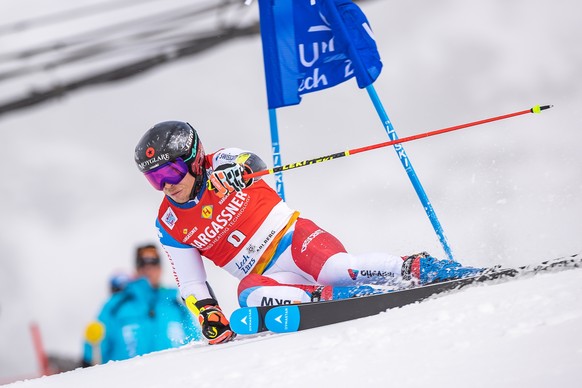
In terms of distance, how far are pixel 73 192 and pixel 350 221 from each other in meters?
9.54

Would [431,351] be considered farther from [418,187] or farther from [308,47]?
[308,47]

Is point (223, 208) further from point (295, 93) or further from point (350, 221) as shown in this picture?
point (350, 221)

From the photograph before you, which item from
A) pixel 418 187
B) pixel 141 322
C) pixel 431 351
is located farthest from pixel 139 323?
pixel 431 351

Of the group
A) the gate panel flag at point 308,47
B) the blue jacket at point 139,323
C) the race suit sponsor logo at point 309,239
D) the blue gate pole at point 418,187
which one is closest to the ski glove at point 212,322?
the race suit sponsor logo at point 309,239

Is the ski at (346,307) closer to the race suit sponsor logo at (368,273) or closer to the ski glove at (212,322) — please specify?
the ski glove at (212,322)

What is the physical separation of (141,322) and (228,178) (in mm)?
1317

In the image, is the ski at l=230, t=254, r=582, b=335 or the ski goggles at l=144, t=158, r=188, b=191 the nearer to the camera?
the ski at l=230, t=254, r=582, b=335

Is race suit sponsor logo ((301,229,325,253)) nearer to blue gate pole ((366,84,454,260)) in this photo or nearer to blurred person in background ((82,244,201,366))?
blue gate pole ((366,84,454,260))

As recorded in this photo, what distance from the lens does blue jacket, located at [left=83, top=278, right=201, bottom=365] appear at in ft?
15.9

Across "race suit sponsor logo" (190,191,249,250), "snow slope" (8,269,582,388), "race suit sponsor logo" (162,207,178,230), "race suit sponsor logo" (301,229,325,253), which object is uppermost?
"race suit sponsor logo" (162,207,178,230)

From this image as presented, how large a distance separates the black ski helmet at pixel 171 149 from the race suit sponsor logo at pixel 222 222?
0.19 metres

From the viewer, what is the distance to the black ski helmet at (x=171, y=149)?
13.5 feet

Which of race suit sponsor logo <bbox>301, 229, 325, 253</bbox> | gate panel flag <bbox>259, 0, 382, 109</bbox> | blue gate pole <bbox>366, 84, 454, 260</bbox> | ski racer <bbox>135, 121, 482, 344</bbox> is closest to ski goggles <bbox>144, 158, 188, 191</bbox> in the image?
ski racer <bbox>135, 121, 482, 344</bbox>

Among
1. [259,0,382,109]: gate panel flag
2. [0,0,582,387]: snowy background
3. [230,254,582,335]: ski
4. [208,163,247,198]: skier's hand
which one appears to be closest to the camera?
[0,0,582,387]: snowy background
